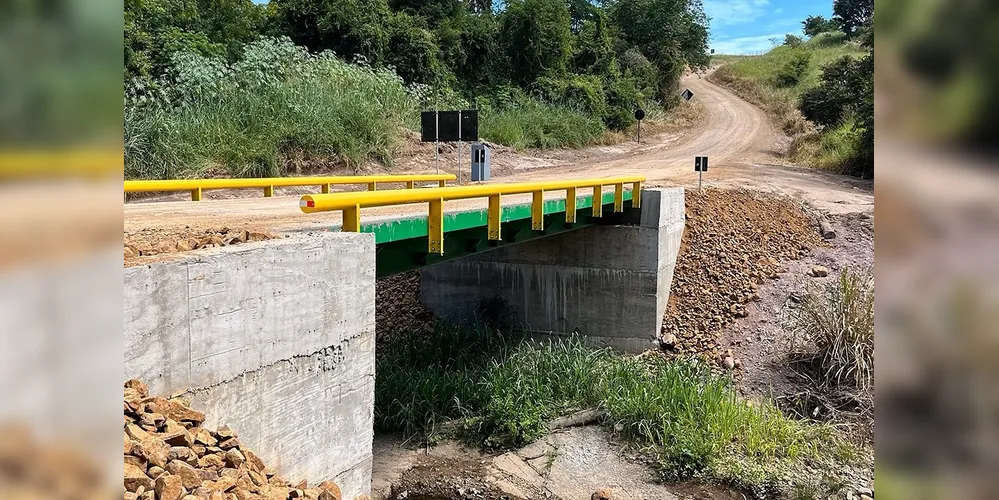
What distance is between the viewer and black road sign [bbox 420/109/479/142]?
1411 cm

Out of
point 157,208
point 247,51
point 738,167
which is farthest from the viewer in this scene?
point 738,167

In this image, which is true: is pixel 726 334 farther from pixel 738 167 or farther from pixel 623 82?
pixel 623 82

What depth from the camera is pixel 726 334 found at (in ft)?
41.6

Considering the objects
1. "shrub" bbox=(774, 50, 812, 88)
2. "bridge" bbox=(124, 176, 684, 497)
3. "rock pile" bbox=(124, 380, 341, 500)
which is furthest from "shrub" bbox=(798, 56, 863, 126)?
"rock pile" bbox=(124, 380, 341, 500)

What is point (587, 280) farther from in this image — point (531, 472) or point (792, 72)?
point (792, 72)

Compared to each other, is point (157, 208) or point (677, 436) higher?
point (157, 208)

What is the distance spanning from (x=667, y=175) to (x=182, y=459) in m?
17.9

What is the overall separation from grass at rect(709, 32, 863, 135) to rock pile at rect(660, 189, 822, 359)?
839 inches

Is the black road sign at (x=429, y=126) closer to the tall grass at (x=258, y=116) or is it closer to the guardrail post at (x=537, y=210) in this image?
the tall grass at (x=258, y=116)

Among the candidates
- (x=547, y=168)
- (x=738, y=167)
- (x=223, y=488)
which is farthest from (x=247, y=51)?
(x=223, y=488)

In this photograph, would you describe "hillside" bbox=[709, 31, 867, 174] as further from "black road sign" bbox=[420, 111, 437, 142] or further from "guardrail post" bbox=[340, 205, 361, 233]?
"guardrail post" bbox=[340, 205, 361, 233]
